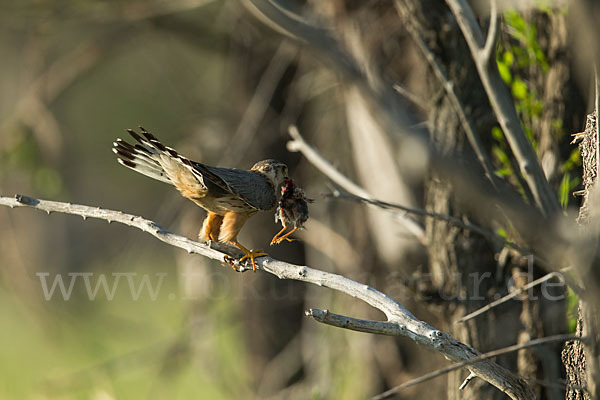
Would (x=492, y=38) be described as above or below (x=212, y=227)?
above

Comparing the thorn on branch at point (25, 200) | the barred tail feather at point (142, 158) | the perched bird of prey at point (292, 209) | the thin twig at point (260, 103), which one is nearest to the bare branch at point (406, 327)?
the perched bird of prey at point (292, 209)

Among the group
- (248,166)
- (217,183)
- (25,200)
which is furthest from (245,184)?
(248,166)

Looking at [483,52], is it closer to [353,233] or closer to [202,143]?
[353,233]

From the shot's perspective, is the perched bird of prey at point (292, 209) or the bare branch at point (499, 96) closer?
the bare branch at point (499, 96)

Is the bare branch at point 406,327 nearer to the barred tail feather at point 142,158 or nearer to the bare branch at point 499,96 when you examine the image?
the bare branch at point 499,96

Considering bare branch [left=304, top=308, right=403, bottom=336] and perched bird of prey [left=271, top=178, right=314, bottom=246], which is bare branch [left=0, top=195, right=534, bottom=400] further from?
perched bird of prey [left=271, top=178, right=314, bottom=246]

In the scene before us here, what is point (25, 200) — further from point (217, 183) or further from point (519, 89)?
point (519, 89)

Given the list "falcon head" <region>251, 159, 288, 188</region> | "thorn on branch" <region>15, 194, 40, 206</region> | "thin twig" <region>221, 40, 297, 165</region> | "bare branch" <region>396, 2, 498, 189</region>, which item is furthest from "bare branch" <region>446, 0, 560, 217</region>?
"thin twig" <region>221, 40, 297, 165</region>

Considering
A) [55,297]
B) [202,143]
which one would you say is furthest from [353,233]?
[55,297]

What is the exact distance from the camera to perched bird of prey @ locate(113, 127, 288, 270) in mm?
2473

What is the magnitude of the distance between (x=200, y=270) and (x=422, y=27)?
3474 millimetres

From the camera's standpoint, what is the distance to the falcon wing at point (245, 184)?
245cm

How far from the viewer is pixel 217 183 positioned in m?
2.47

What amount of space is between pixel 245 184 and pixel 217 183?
133 millimetres
